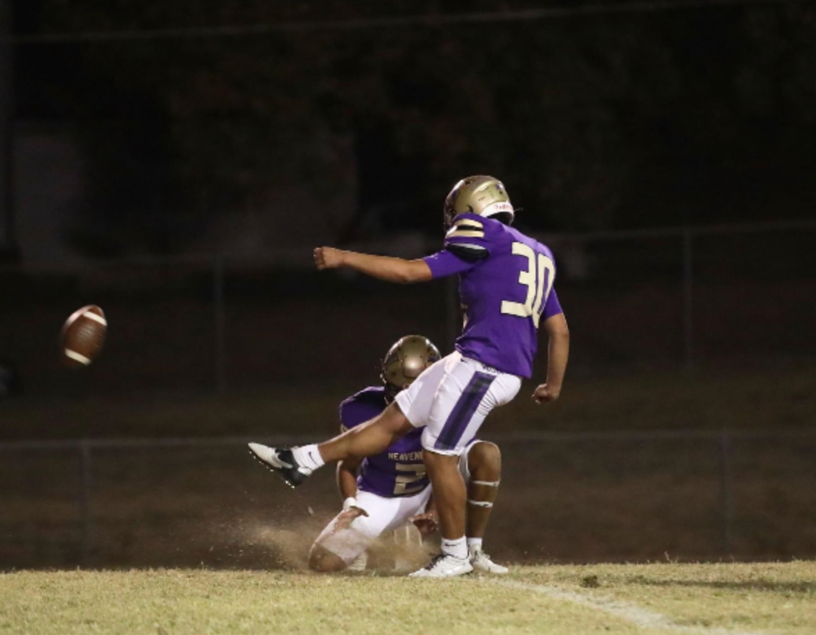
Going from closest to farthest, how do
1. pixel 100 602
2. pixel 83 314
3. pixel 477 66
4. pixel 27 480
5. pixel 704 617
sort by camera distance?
pixel 704 617 → pixel 100 602 → pixel 83 314 → pixel 27 480 → pixel 477 66

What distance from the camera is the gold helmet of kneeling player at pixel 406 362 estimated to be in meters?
8.73

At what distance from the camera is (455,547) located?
7.70 m

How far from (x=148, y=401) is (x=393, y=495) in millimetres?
11676

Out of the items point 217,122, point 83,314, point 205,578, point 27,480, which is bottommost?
point 27,480

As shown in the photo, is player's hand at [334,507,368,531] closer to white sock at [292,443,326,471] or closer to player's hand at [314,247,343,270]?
white sock at [292,443,326,471]

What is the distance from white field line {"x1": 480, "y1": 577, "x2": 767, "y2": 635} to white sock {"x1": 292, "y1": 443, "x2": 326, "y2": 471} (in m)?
→ 1.02

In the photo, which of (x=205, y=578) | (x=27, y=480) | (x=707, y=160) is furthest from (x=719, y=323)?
(x=205, y=578)

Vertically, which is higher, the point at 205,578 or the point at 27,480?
the point at 205,578

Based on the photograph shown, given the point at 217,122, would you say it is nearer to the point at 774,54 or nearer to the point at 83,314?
the point at 774,54

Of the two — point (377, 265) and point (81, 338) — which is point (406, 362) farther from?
point (81, 338)

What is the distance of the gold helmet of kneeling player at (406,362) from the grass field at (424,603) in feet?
4.30

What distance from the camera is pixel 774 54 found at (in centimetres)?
Result: 2277

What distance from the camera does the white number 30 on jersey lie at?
7.57 m

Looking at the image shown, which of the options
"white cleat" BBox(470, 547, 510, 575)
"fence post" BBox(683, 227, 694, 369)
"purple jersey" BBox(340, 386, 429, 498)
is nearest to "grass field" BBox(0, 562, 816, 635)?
"white cleat" BBox(470, 547, 510, 575)
